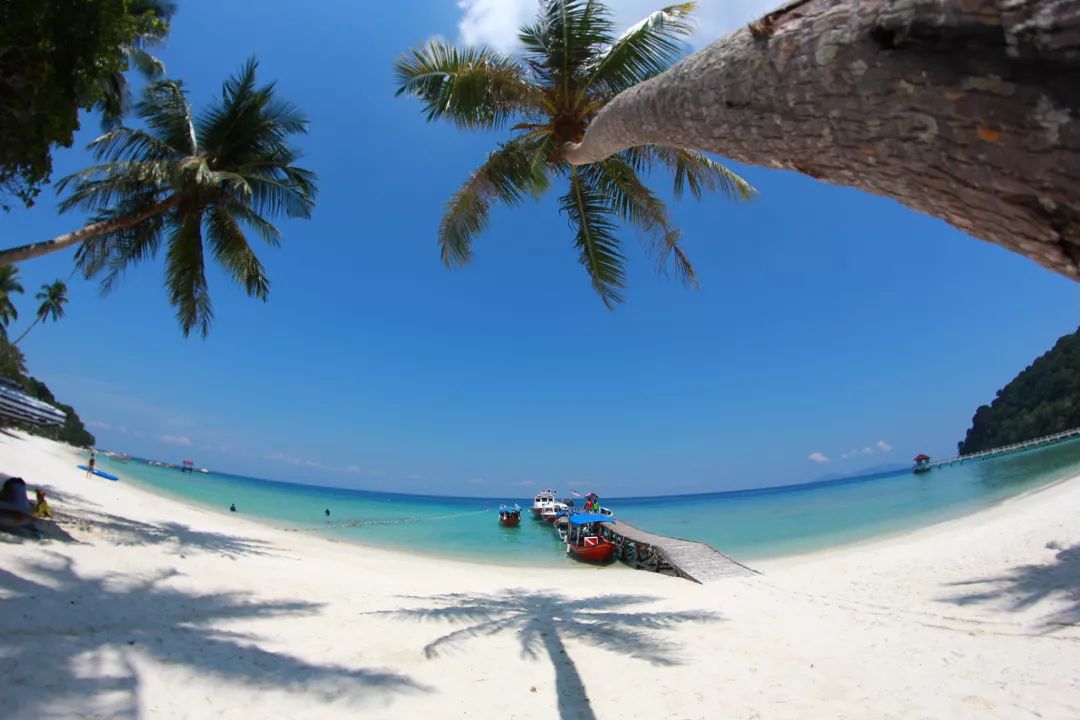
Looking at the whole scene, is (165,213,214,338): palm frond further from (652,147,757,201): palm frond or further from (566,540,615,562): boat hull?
(566,540,615,562): boat hull

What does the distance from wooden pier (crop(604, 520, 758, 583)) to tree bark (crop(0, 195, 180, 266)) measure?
15.1m

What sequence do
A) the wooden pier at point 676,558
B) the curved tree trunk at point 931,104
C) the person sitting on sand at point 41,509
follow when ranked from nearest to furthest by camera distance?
1. the curved tree trunk at point 931,104
2. the person sitting on sand at point 41,509
3. the wooden pier at point 676,558

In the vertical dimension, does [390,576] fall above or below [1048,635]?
below

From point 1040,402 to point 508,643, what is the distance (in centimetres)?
7466

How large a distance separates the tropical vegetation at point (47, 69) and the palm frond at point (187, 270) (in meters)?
6.05

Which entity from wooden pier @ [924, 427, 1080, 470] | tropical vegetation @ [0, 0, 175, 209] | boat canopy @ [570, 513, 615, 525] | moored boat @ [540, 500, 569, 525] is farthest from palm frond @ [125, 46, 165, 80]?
wooden pier @ [924, 427, 1080, 470]

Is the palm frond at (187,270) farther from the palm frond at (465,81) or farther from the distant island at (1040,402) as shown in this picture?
the distant island at (1040,402)

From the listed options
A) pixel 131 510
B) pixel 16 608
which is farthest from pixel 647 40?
pixel 131 510

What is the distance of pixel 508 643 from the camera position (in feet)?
20.8

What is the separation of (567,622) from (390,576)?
7.51 meters

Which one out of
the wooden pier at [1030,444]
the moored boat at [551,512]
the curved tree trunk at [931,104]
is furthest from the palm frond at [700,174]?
the wooden pier at [1030,444]

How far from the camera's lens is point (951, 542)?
14156 millimetres

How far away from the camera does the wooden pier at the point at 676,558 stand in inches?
503

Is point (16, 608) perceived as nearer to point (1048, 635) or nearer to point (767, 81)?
point (767, 81)
